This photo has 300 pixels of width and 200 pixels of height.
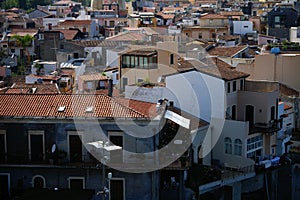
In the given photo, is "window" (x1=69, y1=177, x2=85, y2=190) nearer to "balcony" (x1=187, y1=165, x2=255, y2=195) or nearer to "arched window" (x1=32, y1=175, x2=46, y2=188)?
"arched window" (x1=32, y1=175, x2=46, y2=188)

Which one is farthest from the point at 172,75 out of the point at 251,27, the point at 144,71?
the point at 251,27

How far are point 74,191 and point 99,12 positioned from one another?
175 ft

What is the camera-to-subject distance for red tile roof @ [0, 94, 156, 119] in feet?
60.9

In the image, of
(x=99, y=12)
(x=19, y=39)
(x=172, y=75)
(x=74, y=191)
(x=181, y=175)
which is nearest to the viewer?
(x=74, y=191)

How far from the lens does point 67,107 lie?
19.1 m

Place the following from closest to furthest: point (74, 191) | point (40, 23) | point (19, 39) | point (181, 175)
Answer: point (74, 191), point (181, 175), point (19, 39), point (40, 23)

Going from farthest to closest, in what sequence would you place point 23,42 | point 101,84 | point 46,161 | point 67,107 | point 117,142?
1. point 23,42
2. point 101,84
3. point 67,107
4. point 46,161
5. point 117,142

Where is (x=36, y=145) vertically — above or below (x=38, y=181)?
above

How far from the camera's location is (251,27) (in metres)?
51.6

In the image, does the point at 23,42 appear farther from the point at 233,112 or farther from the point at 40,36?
the point at 233,112

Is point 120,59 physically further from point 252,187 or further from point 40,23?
point 40,23

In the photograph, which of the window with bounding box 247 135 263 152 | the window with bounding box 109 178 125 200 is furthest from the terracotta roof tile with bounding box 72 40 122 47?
the window with bounding box 109 178 125 200

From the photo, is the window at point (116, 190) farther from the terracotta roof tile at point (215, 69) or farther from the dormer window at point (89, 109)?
the terracotta roof tile at point (215, 69)

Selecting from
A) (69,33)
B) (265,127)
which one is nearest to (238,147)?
(265,127)
